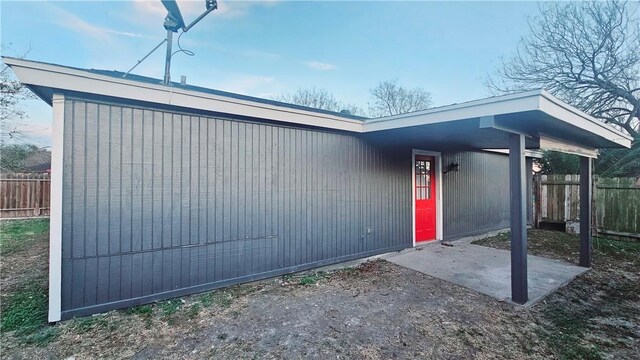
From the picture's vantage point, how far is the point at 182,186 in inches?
130

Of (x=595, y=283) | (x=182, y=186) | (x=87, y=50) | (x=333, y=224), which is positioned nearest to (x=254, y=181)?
(x=182, y=186)

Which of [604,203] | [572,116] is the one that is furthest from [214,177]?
[604,203]

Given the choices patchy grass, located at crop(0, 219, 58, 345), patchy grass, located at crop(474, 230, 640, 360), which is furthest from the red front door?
patchy grass, located at crop(0, 219, 58, 345)

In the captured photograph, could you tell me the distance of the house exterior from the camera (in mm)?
2703

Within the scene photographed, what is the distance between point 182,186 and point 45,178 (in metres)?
10.0

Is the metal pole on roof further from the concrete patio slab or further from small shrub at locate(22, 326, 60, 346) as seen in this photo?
the concrete patio slab

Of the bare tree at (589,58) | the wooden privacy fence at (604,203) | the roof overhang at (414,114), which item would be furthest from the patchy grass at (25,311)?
Result: the bare tree at (589,58)

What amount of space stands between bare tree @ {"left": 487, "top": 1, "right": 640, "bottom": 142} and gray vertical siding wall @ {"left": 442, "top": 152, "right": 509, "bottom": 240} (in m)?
3.78

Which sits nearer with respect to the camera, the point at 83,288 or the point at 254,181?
the point at 83,288

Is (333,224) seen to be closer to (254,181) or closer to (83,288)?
(254,181)

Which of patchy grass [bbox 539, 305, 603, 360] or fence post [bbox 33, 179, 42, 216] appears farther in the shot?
fence post [bbox 33, 179, 42, 216]

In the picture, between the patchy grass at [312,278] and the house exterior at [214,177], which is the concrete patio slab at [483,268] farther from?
the patchy grass at [312,278]

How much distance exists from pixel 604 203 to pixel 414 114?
6431 millimetres

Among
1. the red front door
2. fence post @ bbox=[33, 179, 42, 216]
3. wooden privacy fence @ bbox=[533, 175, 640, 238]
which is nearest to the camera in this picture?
the red front door
